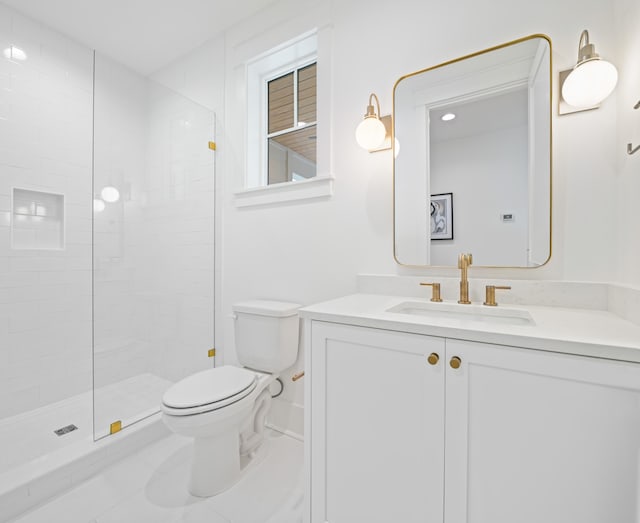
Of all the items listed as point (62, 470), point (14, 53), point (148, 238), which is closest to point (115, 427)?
point (62, 470)

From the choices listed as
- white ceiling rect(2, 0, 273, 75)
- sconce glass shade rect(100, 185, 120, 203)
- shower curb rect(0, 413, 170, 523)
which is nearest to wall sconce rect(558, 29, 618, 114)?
white ceiling rect(2, 0, 273, 75)

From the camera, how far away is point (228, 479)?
1.40m

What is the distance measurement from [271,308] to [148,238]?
1.09m

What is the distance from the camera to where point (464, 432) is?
81cm

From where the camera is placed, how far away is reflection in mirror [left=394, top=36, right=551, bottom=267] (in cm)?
119

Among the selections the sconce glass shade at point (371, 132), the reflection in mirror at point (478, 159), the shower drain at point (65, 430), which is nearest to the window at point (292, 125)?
the sconce glass shade at point (371, 132)

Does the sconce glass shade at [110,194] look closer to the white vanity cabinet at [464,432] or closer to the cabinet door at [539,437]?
the white vanity cabinet at [464,432]

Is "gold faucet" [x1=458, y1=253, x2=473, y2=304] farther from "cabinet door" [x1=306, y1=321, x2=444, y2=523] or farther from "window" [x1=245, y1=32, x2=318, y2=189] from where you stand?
"window" [x1=245, y1=32, x2=318, y2=189]

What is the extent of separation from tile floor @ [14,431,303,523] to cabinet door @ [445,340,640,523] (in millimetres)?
807

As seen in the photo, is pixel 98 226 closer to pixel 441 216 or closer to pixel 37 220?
pixel 37 220

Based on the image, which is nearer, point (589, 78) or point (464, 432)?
point (464, 432)

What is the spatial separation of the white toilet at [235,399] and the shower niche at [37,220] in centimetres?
147

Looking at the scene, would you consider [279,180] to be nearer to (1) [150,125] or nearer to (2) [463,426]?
(1) [150,125]

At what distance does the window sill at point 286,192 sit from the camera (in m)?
1.68
